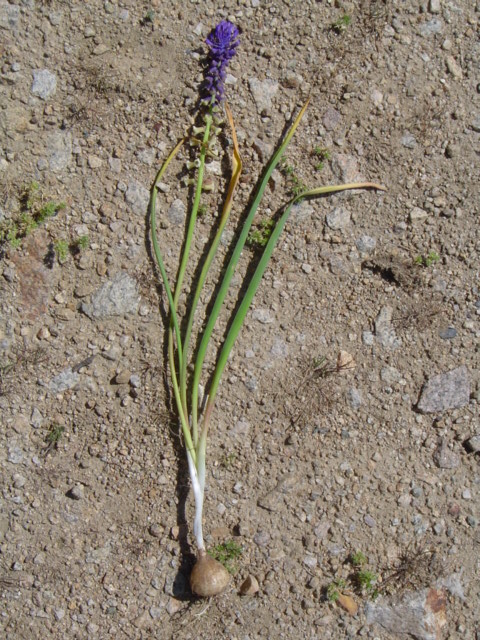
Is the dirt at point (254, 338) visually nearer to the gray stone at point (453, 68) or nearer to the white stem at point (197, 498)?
the gray stone at point (453, 68)

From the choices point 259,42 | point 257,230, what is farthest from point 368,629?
point 259,42

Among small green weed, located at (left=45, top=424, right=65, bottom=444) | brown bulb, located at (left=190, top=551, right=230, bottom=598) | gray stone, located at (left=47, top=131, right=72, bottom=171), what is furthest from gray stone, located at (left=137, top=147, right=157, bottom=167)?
brown bulb, located at (left=190, top=551, right=230, bottom=598)

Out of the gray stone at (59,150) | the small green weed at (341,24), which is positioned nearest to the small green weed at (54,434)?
the gray stone at (59,150)

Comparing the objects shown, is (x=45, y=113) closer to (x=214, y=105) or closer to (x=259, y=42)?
(x=214, y=105)

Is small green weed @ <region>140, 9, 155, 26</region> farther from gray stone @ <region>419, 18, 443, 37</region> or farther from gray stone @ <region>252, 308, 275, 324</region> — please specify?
gray stone @ <region>252, 308, 275, 324</region>

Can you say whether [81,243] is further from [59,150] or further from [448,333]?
[448,333]
